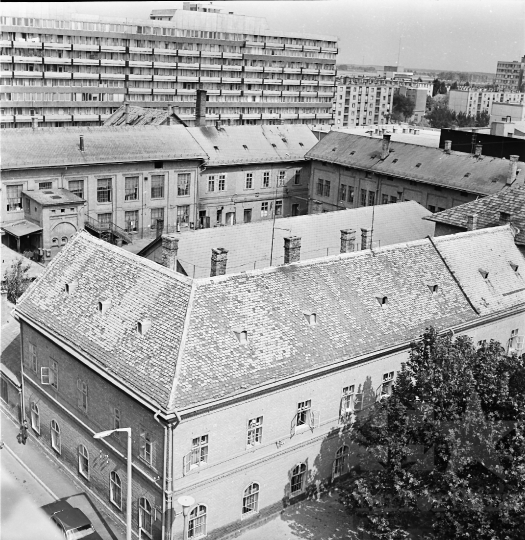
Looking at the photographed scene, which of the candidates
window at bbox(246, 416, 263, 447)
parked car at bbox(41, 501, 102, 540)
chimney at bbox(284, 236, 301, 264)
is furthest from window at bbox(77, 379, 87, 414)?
chimney at bbox(284, 236, 301, 264)

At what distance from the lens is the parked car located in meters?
31.1

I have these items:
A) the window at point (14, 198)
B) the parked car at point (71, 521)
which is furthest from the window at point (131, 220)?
the parked car at point (71, 521)

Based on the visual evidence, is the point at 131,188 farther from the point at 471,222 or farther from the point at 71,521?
the point at 71,521

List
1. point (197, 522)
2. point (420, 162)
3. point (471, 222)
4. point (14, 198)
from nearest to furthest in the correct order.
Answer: point (197, 522), point (471, 222), point (14, 198), point (420, 162)

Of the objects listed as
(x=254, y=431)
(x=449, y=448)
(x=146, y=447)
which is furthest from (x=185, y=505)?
(x=449, y=448)

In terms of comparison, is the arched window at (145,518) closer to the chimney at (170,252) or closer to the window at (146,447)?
the window at (146,447)

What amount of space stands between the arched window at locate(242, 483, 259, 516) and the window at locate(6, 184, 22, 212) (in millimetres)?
43014

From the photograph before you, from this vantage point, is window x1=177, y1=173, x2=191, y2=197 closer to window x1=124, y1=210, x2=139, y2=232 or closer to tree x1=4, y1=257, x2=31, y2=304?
window x1=124, y1=210, x2=139, y2=232

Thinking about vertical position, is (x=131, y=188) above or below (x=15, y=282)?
above

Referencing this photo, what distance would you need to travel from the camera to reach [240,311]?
32.6 m

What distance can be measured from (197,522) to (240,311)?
8.97 m

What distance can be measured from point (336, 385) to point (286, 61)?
5181 inches

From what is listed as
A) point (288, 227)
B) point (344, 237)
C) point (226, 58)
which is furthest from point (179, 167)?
point (226, 58)

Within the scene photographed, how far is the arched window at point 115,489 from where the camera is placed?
107 ft
